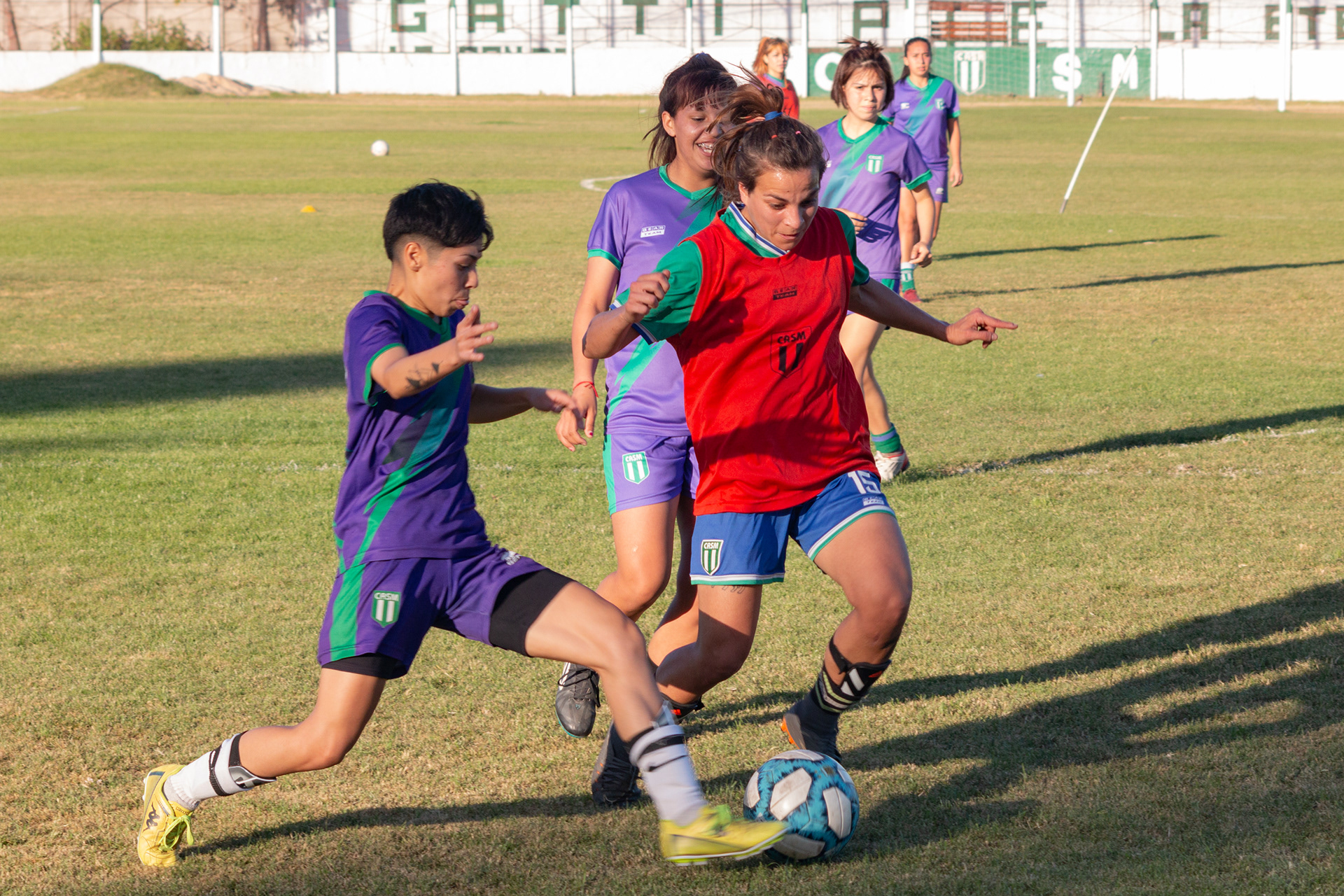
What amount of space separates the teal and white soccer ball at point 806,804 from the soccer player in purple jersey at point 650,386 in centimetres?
52

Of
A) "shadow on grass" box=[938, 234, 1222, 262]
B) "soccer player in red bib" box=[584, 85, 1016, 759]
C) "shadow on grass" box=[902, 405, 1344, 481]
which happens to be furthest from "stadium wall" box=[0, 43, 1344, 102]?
"soccer player in red bib" box=[584, 85, 1016, 759]

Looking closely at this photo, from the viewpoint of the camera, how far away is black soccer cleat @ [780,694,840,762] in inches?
158

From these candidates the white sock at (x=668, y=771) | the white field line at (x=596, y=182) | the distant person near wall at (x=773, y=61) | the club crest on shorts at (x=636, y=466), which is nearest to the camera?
the white sock at (x=668, y=771)

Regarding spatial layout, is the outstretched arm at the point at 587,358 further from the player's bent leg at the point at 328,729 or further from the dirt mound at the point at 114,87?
the dirt mound at the point at 114,87

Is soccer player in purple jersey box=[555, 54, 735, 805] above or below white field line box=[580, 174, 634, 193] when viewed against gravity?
below

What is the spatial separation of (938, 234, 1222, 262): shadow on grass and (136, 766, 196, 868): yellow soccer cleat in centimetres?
1412

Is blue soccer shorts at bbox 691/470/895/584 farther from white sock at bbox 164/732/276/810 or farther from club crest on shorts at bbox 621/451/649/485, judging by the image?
white sock at bbox 164/732/276/810

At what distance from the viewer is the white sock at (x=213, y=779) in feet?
11.8

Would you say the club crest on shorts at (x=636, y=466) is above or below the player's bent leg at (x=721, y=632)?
above

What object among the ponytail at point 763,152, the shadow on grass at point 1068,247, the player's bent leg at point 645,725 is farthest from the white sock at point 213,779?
the shadow on grass at point 1068,247

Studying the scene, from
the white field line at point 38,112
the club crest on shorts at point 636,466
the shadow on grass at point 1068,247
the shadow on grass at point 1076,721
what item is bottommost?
the shadow on grass at point 1076,721

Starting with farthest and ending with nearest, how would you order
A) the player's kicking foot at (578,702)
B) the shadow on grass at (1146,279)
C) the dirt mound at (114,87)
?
the dirt mound at (114,87) → the shadow on grass at (1146,279) → the player's kicking foot at (578,702)

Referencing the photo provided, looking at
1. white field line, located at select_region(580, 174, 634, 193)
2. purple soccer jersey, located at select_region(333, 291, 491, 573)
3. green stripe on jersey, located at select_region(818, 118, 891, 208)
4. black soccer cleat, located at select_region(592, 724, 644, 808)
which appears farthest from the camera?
white field line, located at select_region(580, 174, 634, 193)

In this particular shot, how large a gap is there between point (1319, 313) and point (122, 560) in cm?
1025
